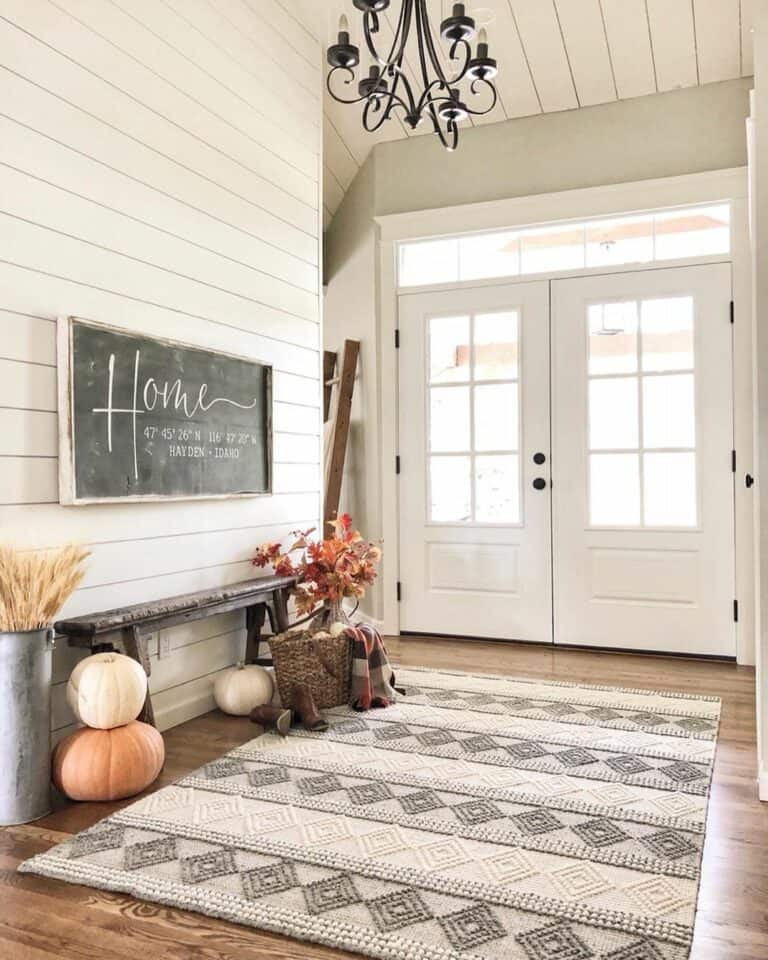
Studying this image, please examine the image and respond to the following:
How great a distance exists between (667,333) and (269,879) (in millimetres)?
3449

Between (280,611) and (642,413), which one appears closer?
(280,611)

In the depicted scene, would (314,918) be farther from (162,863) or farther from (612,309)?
(612,309)

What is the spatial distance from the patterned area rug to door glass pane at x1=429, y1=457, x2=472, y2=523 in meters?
1.79

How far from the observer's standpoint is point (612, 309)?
14.6 feet

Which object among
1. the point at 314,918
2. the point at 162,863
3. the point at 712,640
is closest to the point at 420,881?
the point at 314,918

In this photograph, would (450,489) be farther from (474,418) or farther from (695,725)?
(695,725)

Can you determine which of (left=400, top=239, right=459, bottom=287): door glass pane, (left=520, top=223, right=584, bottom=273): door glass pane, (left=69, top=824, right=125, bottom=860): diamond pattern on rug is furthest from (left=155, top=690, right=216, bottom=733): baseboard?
(left=520, top=223, right=584, bottom=273): door glass pane

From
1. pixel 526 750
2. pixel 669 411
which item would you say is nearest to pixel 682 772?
pixel 526 750

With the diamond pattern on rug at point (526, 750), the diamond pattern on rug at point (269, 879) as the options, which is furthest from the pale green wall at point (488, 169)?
the diamond pattern on rug at point (269, 879)

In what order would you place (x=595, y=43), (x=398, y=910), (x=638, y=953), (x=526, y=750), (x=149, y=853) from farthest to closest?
(x=595, y=43), (x=526, y=750), (x=149, y=853), (x=398, y=910), (x=638, y=953)

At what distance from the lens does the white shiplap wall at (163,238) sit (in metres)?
2.50

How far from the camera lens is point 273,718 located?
301 cm

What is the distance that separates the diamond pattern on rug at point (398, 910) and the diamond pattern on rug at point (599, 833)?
53cm

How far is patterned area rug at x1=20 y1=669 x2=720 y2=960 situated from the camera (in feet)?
5.66
